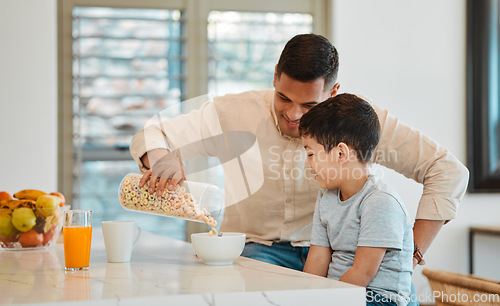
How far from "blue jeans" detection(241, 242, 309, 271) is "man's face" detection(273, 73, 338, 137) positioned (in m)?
0.36

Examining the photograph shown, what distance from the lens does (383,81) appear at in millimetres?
3281

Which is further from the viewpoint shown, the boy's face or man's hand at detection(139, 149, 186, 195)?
the boy's face

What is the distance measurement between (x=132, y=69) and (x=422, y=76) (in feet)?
5.27

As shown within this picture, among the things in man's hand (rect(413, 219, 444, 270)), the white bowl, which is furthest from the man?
the white bowl

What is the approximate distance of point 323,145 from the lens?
56.0 inches

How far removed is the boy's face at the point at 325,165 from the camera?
4.60 ft

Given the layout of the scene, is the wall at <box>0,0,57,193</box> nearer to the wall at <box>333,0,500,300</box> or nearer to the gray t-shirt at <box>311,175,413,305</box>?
the wall at <box>333,0,500,300</box>

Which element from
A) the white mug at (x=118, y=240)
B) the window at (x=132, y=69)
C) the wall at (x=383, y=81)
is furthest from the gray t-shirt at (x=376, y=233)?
the wall at (x=383, y=81)

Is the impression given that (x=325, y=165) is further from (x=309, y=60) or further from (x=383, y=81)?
(x=383, y=81)

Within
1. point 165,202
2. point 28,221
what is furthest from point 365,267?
point 28,221

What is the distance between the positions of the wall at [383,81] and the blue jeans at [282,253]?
62.0 inches

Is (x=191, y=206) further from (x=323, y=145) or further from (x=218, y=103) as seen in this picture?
(x=218, y=103)

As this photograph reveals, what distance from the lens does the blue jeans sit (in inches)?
67.5

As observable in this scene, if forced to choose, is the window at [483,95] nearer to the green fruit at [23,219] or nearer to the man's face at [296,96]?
the man's face at [296,96]
